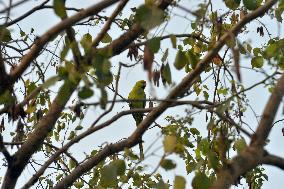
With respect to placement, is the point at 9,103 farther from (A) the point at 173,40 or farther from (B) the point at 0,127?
(B) the point at 0,127

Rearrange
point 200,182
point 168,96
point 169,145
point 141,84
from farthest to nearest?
point 141,84, point 168,96, point 200,182, point 169,145

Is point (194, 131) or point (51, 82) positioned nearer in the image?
point (51, 82)

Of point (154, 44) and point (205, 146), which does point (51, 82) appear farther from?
point (205, 146)

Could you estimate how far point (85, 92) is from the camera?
1.58m

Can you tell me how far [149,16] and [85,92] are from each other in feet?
0.98

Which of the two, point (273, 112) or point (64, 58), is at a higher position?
point (64, 58)

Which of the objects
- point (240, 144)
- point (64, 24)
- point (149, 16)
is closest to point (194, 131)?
point (240, 144)

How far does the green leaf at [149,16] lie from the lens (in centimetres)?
141

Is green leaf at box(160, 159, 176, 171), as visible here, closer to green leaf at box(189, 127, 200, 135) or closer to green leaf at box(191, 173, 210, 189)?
green leaf at box(191, 173, 210, 189)

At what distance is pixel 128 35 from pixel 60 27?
4.07 ft

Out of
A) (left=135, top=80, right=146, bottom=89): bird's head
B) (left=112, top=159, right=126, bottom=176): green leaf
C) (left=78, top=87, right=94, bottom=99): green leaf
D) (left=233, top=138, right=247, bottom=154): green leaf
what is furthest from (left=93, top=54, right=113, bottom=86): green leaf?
(left=135, top=80, right=146, bottom=89): bird's head

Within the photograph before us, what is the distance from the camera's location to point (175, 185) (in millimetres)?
1726

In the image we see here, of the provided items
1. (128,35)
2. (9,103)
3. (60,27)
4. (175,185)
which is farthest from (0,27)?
(175,185)

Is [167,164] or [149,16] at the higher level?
[149,16]
